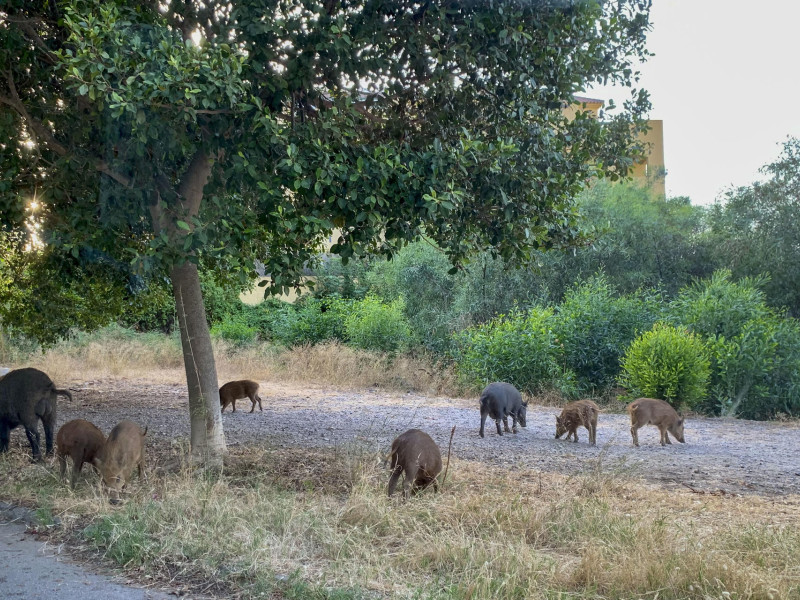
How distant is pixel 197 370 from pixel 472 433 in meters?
5.40

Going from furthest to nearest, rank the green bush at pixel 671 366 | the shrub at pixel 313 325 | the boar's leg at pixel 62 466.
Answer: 1. the shrub at pixel 313 325
2. the green bush at pixel 671 366
3. the boar's leg at pixel 62 466

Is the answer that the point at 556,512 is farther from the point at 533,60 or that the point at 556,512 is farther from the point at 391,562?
the point at 533,60

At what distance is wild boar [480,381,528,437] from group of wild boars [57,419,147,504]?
5.88 meters

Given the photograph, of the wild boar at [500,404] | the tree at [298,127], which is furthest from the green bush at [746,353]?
the tree at [298,127]

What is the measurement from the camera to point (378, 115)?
9156 millimetres

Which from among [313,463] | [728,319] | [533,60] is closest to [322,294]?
[728,319]

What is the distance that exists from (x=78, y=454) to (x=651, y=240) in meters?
18.2

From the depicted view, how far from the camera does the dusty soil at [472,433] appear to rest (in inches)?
382

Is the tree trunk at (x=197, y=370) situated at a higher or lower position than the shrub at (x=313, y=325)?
lower

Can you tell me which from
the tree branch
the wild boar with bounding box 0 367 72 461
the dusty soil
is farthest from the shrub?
the tree branch

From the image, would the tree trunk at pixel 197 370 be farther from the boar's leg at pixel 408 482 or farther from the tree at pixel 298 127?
the boar's leg at pixel 408 482

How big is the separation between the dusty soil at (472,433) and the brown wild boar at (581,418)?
22 cm

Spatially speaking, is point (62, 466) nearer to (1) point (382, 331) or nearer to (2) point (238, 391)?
(2) point (238, 391)

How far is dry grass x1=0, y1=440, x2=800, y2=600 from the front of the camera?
5008 mm
